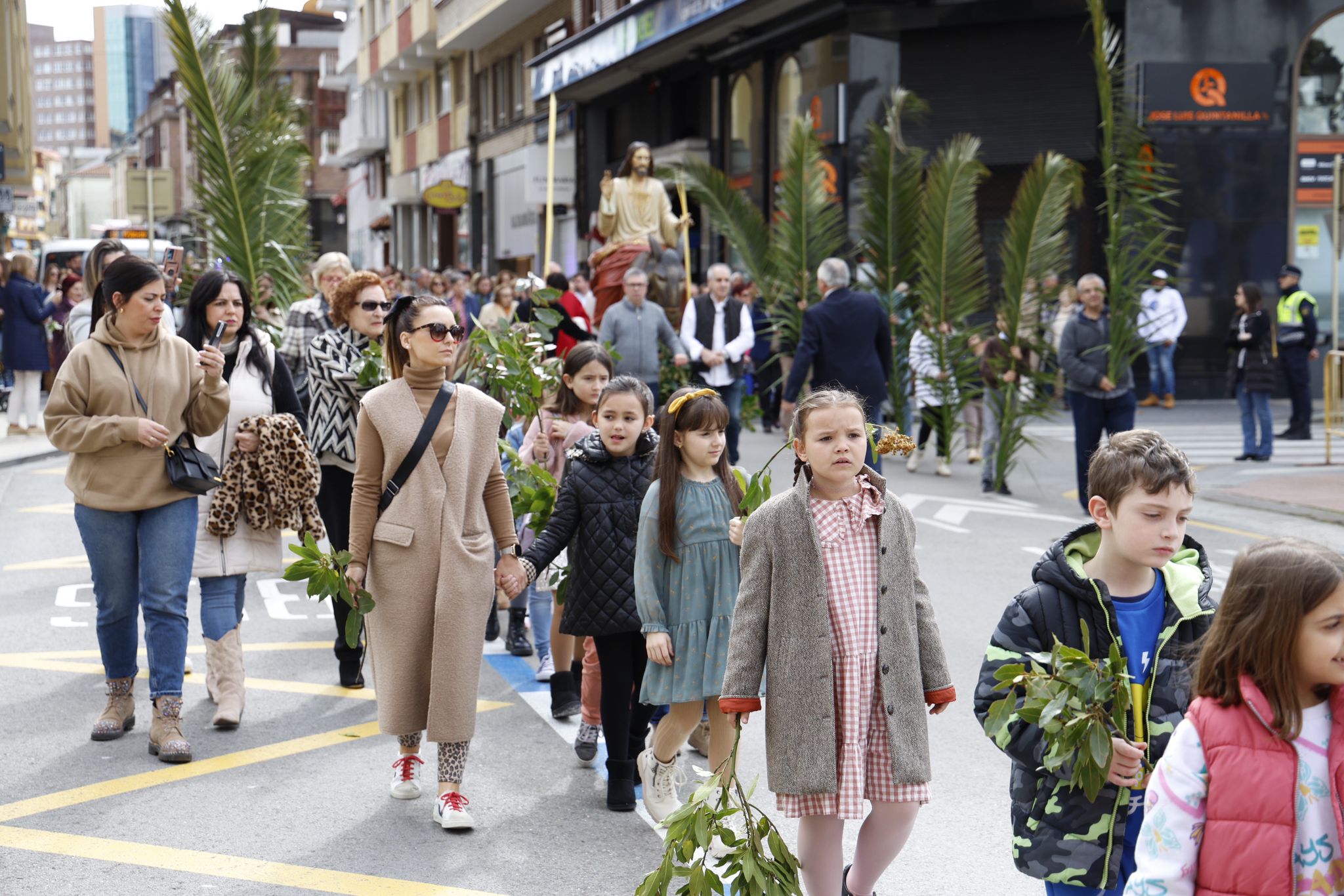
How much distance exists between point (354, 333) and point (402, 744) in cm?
229

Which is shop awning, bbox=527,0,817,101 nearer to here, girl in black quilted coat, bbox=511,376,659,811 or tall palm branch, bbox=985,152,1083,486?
tall palm branch, bbox=985,152,1083,486

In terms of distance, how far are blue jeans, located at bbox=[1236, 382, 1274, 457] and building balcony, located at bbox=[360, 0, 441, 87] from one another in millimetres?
33819

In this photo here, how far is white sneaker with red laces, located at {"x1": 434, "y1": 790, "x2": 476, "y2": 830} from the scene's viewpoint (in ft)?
17.3

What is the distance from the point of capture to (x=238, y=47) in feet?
52.9

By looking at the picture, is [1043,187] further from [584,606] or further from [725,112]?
[725,112]

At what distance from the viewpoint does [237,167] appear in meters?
14.5

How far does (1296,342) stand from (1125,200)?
5031 mm

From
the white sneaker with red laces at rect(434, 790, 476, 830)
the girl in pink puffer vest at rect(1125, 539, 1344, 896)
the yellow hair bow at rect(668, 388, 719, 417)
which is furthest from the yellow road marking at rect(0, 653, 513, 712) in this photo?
the girl in pink puffer vest at rect(1125, 539, 1344, 896)

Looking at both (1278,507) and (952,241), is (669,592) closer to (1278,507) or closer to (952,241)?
(1278,507)

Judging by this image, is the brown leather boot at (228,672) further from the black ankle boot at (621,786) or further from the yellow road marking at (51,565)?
the yellow road marking at (51,565)

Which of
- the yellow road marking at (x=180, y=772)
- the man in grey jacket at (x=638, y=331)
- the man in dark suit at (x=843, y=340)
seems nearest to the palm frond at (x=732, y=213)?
the man in dark suit at (x=843, y=340)

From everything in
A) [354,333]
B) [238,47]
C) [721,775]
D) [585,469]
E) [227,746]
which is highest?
[238,47]

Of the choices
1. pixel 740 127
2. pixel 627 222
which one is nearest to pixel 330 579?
pixel 627 222

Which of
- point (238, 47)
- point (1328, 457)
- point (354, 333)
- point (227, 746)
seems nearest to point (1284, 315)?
point (1328, 457)
